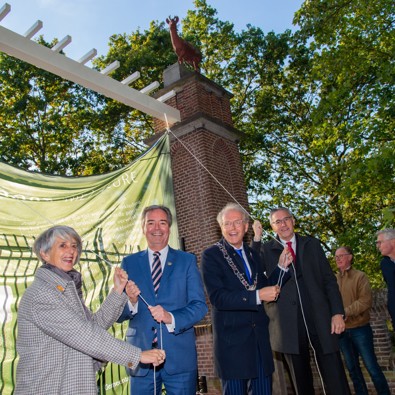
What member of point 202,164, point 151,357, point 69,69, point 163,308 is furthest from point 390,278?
point 69,69

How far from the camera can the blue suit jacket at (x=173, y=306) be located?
267 centimetres

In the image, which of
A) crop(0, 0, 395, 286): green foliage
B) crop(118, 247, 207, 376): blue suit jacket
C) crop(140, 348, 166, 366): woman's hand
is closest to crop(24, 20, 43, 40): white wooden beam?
crop(118, 247, 207, 376): blue suit jacket

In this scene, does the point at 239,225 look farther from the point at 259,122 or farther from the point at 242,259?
the point at 259,122

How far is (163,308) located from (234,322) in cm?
64

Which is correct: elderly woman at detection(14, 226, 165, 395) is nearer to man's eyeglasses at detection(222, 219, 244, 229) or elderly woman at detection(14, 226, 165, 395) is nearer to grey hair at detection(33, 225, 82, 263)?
grey hair at detection(33, 225, 82, 263)

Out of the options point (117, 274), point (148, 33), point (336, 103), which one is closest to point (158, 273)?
point (117, 274)

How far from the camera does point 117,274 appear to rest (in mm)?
2730

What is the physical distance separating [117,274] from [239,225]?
1044mm

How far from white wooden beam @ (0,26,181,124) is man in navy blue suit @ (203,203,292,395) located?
3.29 m

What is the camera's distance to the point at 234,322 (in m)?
3.01

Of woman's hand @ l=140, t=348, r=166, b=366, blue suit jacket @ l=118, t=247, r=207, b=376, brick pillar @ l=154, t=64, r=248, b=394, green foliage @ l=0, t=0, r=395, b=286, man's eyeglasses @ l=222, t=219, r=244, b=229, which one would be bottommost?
woman's hand @ l=140, t=348, r=166, b=366

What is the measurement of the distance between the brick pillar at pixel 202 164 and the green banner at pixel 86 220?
7.91ft

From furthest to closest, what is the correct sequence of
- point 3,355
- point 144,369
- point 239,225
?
point 3,355
point 239,225
point 144,369

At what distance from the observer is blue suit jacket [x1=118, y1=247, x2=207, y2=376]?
267 cm
